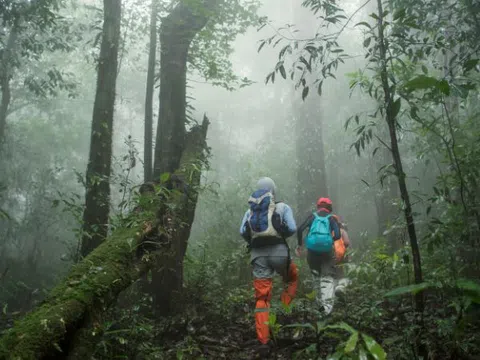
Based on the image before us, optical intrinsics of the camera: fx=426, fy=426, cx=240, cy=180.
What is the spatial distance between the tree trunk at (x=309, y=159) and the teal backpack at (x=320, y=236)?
512 centimetres

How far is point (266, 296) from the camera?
5.11 m

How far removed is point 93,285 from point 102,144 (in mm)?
2806

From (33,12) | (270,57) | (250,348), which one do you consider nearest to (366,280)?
(250,348)

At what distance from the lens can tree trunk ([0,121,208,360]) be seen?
8.89ft

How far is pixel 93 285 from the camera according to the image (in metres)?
3.38

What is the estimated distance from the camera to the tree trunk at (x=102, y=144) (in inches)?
216

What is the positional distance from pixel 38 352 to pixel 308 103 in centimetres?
1208

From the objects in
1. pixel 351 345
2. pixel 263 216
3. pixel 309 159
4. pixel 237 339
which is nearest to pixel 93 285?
pixel 351 345

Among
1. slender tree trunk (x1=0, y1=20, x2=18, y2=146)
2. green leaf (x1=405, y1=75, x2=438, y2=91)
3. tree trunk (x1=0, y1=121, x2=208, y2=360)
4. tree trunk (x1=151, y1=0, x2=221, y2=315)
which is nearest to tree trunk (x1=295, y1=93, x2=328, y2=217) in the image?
tree trunk (x1=151, y1=0, x2=221, y2=315)

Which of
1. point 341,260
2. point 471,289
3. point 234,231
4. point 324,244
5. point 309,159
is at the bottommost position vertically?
A: point 471,289

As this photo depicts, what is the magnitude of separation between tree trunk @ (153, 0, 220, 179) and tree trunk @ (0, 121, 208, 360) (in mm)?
1007

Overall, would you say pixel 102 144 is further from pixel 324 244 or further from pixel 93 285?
pixel 324 244

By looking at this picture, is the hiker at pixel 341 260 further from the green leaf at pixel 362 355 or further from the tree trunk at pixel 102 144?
the green leaf at pixel 362 355

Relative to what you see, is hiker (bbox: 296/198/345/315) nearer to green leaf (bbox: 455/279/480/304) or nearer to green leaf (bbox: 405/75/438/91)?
green leaf (bbox: 455/279/480/304)
